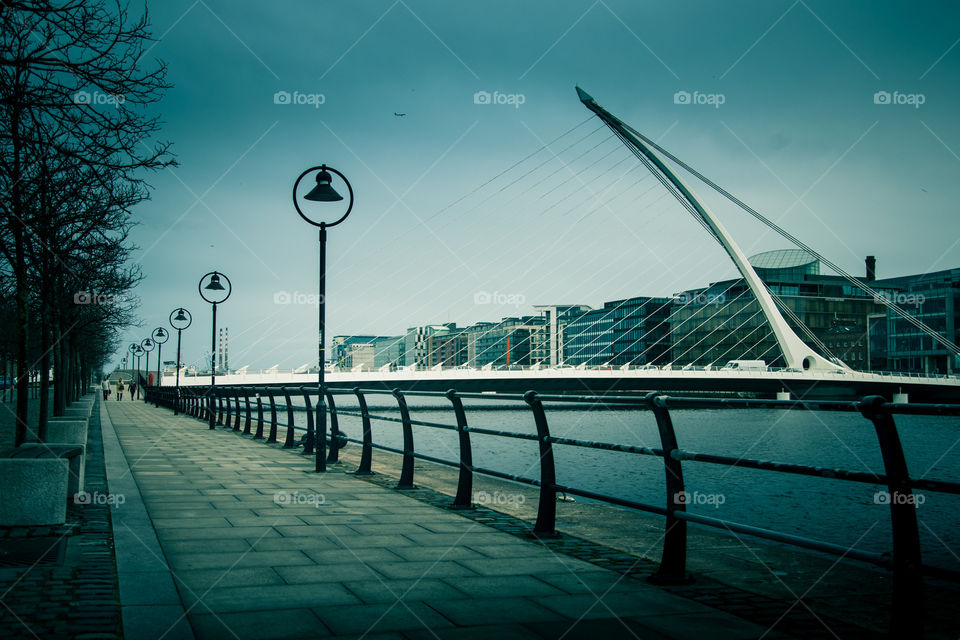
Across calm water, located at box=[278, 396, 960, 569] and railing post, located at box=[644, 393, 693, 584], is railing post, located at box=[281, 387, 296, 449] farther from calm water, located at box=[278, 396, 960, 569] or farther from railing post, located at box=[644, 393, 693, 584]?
railing post, located at box=[644, 393, 693, 584]

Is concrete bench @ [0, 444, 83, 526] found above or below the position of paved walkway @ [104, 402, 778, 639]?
above

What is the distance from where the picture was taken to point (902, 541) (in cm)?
365

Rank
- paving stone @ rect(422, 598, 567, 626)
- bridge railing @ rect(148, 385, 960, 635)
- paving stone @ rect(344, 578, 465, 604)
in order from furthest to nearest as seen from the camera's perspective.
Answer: paving stone @ rect(344, 578, 465, 604) → paving stone @ rect(422, 598, 567, 626) → bridge railing @ rect(148, 385, 960, 635)

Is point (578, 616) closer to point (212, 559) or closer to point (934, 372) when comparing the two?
point (212, 559)

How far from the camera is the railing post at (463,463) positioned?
24.7ft

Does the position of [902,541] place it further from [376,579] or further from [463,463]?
[463,463]

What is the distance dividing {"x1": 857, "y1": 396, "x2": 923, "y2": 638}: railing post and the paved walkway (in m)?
0.62

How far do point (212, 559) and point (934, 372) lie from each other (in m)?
89.8

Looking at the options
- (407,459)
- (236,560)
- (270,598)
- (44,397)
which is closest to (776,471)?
(270,598)

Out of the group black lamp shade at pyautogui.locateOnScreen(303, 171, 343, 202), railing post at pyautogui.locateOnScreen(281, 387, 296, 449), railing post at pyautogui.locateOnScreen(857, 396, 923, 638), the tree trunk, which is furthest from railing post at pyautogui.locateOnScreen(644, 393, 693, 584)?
railing post at pyautogui.locateOnScreen(281, 387, 296, 449)

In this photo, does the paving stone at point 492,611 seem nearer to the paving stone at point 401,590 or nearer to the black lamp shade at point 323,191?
the paving stone at point 401,590

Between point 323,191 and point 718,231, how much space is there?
40783mm

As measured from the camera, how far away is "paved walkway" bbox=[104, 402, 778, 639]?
Answer: 3910 millimetres

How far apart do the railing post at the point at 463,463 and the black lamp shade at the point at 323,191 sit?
4742 mm
